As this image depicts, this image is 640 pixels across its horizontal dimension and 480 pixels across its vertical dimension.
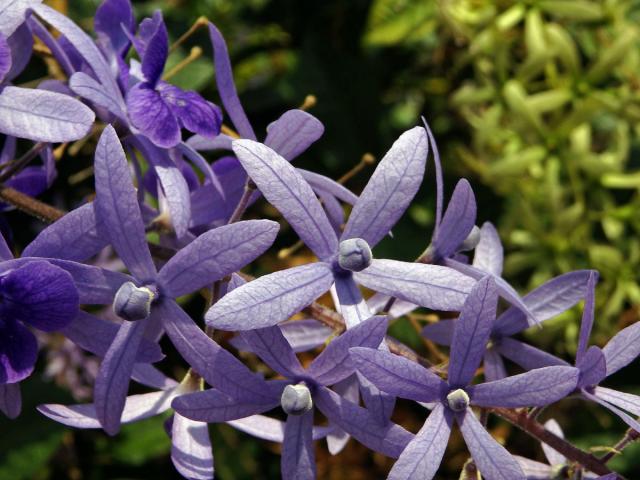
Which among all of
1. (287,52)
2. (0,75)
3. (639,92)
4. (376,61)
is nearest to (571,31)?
(639,92)

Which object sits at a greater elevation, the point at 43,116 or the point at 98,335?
the point at 43,116

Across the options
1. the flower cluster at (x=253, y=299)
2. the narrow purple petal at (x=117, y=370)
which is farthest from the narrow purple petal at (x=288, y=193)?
the narrow purple petal at (x=117, y=370)

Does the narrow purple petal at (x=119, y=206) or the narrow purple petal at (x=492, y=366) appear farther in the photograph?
the narrow purple petal at (x=492, y=366)

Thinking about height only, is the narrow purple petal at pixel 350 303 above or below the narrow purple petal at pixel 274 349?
above

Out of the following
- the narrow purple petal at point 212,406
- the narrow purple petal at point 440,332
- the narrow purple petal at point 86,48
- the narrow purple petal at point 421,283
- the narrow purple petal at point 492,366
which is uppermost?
the narrow purple petal at point 86,48

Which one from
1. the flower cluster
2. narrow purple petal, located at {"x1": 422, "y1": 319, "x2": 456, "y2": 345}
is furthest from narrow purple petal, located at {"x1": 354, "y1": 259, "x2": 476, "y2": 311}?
narrow purple petal, located at {"x1": 422, "y1": 319, "x2": 456, "y2": 345}

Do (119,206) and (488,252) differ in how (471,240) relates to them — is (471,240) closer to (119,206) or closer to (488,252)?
(488,252)

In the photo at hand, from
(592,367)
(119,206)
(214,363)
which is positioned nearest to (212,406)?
(214,363)

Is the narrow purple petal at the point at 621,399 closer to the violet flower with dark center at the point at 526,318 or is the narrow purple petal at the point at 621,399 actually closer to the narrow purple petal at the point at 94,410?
the violet flower with dark center at the point at 526,318
